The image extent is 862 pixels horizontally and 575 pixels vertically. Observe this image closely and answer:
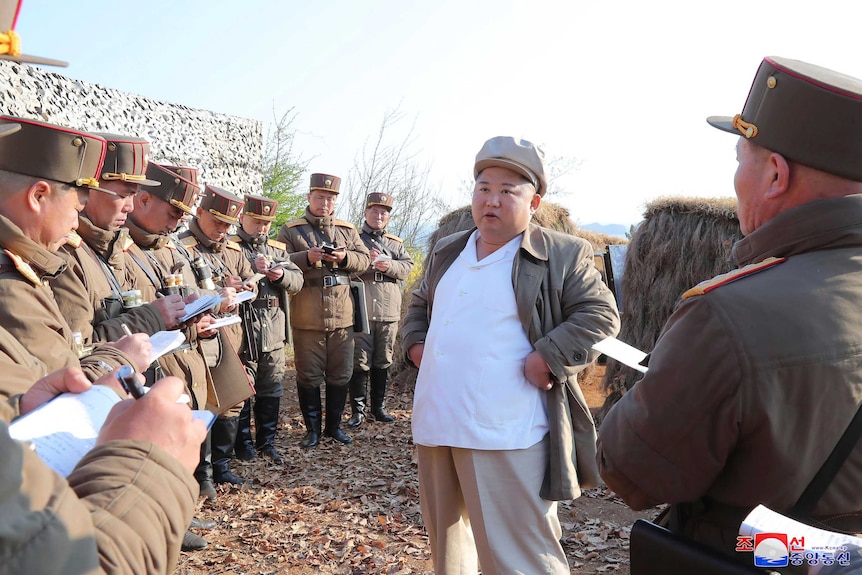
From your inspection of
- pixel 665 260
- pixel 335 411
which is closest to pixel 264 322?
pixel 335 411

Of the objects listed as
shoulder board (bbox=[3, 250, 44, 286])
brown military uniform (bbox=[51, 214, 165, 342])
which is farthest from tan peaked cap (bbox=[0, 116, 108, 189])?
brown military uniform (bbox=[51, 214, 165, 342])

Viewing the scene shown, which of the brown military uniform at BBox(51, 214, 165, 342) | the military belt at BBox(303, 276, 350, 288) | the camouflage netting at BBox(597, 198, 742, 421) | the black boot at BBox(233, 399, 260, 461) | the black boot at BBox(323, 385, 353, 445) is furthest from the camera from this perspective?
the black boot at BBox(323, 385, 353, 445)

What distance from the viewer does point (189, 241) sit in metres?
6.02

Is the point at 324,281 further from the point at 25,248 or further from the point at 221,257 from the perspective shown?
the point at 25,248

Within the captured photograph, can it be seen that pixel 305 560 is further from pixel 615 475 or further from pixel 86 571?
pixel 86 571

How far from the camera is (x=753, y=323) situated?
162 centimetres

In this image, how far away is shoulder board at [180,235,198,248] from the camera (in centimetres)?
593

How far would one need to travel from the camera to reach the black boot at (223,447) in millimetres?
5863

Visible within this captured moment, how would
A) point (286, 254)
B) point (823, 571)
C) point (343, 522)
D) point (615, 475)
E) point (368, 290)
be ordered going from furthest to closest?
point (368, 290), point (286, 254), point (343, 522), point (615, 475), point (823, 571)

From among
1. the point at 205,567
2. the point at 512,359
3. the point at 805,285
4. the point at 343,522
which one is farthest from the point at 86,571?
the point at 343,522

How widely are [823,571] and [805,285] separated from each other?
65cm

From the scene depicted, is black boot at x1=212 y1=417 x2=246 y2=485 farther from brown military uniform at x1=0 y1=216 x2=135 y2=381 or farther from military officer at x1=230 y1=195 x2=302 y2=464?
brown military uniform at x1=0 y1=216 x2=135 y2=381

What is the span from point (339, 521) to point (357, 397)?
294 centimetres

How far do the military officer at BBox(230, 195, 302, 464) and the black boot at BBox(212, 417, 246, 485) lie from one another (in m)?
0.73
